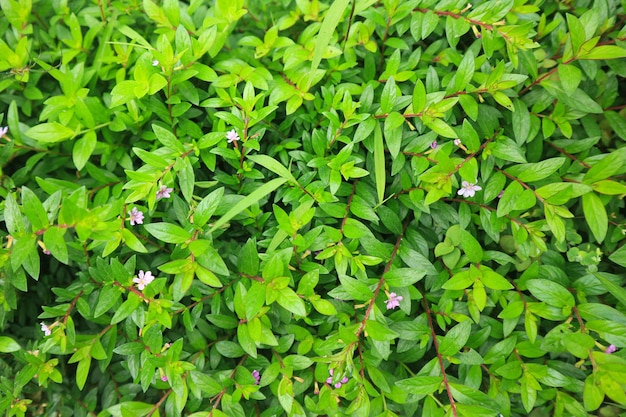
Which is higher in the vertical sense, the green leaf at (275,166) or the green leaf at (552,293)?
the green leaf at (275,166)

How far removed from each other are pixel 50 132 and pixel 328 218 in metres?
1.06

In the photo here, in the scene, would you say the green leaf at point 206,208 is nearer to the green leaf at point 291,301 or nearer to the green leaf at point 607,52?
the green leaf at point 291,301

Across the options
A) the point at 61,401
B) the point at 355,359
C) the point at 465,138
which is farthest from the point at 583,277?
the point at 61,401

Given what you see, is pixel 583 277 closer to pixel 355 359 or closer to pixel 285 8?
pixel 355 359

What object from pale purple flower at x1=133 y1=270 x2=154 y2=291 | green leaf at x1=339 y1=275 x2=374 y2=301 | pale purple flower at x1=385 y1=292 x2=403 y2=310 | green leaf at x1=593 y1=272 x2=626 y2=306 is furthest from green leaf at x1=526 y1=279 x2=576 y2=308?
pale purple flower at x1=133 y1=270 x2=154 y2=291

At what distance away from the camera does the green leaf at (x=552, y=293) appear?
58.5 inches

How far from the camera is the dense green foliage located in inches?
58.4

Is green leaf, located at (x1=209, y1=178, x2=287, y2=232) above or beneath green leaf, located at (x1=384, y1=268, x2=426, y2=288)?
above

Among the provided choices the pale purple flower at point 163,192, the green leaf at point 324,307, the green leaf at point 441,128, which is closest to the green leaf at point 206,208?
the pale purple flower at point 163,192

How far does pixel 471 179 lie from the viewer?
57.8 inches

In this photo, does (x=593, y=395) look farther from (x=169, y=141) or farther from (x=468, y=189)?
(x=169, y=141)

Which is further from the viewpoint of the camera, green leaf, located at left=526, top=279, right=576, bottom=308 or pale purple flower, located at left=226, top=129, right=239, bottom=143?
pale purple flower, located at left=226, top=129, right=239, bottom=143

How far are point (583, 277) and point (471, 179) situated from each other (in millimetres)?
567

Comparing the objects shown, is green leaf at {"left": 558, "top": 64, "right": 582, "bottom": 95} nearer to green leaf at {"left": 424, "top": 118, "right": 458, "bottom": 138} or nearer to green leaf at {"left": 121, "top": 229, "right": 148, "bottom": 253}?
green leaf at {"left": 424, "top": 118, "right": 458, "bottom": 138}
